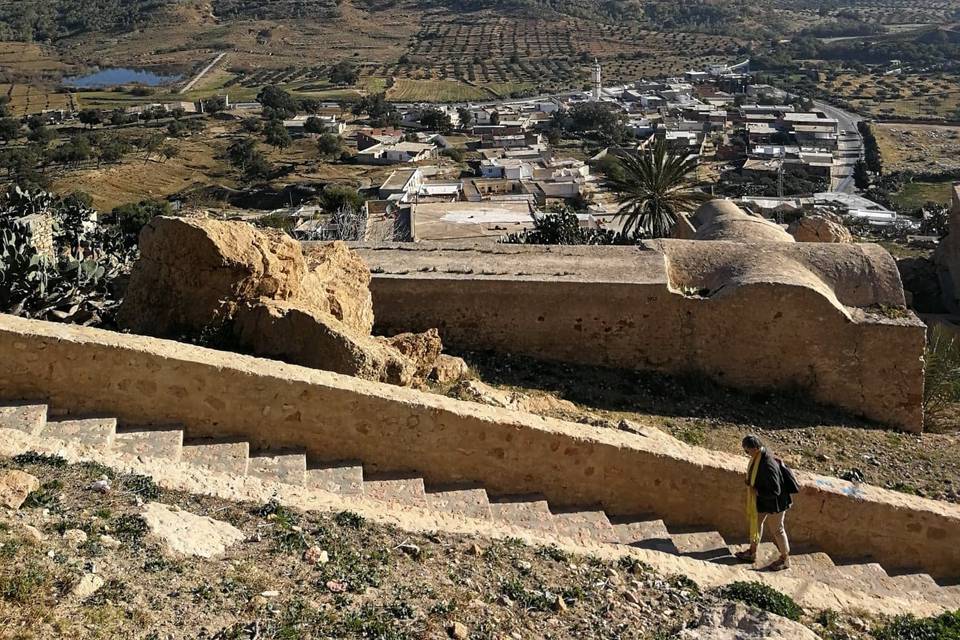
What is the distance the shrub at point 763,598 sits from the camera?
539 cm

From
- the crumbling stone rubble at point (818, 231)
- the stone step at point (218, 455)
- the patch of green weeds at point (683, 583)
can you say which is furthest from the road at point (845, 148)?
the stone step at point (218, 455)

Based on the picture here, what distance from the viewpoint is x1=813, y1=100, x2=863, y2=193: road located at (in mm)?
57175

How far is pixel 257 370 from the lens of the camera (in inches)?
241

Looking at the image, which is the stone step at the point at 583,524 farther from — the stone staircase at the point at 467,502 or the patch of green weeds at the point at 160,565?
the patch of green weeds at the point at 160,565

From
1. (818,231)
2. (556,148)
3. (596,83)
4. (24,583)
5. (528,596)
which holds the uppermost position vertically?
(24,583)

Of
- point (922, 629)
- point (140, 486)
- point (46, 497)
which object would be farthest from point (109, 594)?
point (922, 629)

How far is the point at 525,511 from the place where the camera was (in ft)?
20.7

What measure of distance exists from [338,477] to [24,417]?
7.25 feet

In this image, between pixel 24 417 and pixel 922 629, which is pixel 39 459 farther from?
pixel 922 629

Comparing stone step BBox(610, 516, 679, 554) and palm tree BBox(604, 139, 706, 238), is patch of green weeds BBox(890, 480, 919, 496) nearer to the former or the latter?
stone step BBox(610, 516, 679, 554)

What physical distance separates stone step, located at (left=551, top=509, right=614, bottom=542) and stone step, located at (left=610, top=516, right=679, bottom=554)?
3.6 inches

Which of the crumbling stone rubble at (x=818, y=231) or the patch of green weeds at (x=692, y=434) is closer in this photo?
the patch of green weeds at (x=692, y=434)

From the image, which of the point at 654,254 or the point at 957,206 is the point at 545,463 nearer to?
the point at 654,254

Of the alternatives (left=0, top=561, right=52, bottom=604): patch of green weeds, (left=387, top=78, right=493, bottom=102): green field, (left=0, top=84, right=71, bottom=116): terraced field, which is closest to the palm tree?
(left=0, top=561, right=52, bottom=604): patch of green weeds
